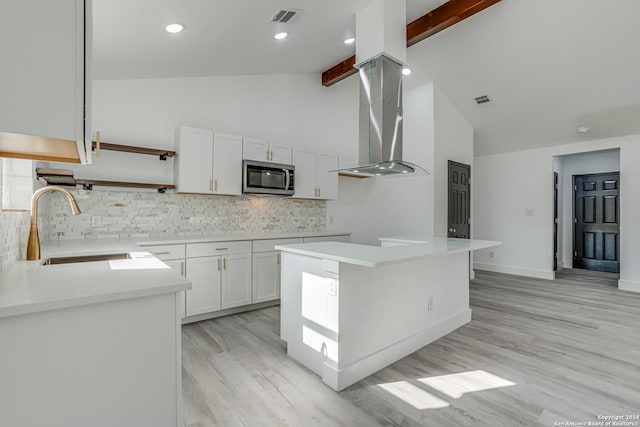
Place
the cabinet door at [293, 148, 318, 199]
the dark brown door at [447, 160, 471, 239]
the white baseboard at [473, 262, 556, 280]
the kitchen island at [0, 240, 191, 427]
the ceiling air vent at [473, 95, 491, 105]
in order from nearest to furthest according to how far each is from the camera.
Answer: the kitchen island at [0, 240, 191, 427]
the cabinet door at [293, 148, 318, 199]
the ceiling air vent at [473, 95, 491, 105]
the dark brown door at [447, 160, 471, 239]
the white baseboard at [473, 262, 556, 280]

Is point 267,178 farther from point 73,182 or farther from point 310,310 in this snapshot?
point 310,310

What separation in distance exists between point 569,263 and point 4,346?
8.82 m

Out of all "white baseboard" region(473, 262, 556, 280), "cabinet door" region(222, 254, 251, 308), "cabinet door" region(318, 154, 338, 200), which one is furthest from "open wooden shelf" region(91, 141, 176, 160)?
"white baseboard" region(473, 262, 556, 280)

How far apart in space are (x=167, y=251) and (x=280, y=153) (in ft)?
6.18

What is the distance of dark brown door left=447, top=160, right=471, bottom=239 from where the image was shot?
5496mm

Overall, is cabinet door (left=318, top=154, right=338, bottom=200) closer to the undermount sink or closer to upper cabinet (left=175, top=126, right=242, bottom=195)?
upper cabinet (left=175, top=126, right=242, bottom=195)

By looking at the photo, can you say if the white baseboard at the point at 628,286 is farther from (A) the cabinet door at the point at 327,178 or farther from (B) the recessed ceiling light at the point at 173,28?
(B) the recessed ceiling light at the point at 173,28

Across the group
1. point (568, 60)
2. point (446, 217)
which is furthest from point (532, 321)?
point (568, 60)

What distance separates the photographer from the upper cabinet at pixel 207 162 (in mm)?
3529

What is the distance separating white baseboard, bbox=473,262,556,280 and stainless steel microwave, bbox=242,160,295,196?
4.70 m

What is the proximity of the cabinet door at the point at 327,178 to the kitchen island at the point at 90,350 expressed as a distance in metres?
3.45

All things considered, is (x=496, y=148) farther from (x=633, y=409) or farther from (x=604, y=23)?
(x=633, y=409)

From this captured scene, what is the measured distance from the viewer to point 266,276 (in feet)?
12.8

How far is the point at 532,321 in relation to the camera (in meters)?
3.57
